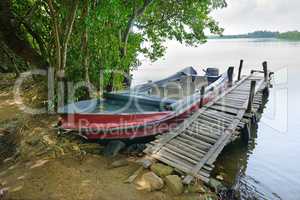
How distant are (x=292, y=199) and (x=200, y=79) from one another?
24.8 ft

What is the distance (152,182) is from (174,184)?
477 millimetres

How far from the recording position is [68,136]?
24.6ft

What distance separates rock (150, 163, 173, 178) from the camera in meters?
5.97

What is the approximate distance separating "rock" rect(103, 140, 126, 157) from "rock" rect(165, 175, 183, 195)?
73.0 inches

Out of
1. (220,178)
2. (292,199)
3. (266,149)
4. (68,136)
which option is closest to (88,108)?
(68,136)

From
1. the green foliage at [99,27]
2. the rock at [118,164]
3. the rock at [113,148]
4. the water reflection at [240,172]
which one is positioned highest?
the green foliage at [99,27]

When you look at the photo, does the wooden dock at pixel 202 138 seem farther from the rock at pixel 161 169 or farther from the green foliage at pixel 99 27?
the green foliage at pixel 99 27

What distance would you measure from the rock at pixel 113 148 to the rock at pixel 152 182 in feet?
4.89

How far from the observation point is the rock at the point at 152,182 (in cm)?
558

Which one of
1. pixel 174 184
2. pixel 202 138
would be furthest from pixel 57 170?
pixel 202 138

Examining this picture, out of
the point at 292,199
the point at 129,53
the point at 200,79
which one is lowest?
the point at 292,199

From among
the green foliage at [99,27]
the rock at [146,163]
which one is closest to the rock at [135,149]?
the rock at [146,163]

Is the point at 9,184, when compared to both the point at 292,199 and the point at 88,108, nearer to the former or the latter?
the point at 88,108

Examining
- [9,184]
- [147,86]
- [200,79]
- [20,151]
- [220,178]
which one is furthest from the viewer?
[200,79]
